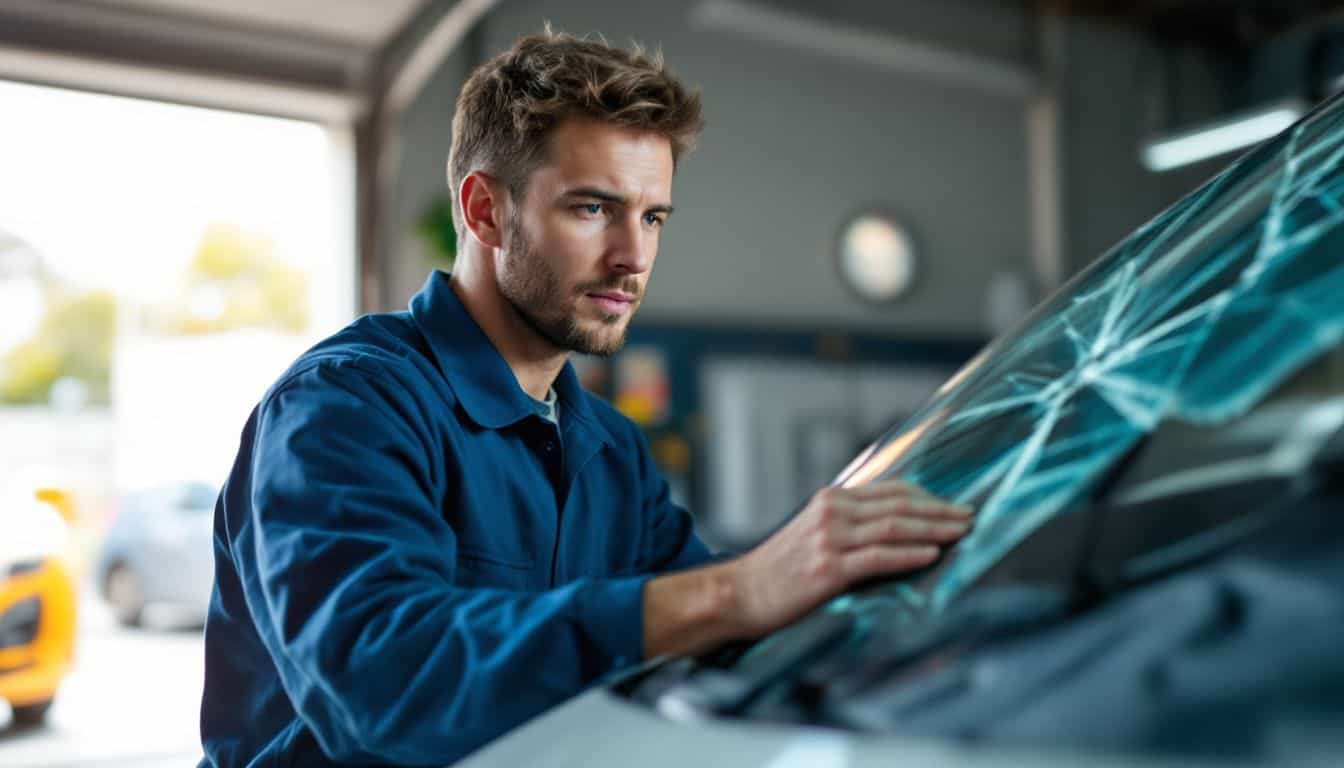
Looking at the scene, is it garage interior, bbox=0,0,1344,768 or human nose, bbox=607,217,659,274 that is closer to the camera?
human nose, bbox=607,217,659,274

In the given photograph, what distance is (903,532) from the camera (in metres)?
0.61

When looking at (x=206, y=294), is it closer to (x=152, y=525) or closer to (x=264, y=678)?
(x=152, y=525)

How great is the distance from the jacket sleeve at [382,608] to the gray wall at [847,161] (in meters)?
3.60

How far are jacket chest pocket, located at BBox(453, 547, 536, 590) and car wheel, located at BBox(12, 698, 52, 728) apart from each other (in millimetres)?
3719

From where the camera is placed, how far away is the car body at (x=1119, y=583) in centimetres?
45

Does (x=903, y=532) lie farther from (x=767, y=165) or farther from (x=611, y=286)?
(x=767, y=165)

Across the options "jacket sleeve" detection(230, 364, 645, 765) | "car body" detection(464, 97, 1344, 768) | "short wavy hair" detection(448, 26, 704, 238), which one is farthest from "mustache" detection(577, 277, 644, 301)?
"car body" detection(464, 97, 1344, 768)

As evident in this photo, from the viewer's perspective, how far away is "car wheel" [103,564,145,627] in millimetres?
5293

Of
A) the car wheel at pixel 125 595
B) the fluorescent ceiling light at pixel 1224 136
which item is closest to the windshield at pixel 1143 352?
the fluorescent ceiling light at pixel 1224 136

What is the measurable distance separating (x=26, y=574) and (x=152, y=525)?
1394 mm

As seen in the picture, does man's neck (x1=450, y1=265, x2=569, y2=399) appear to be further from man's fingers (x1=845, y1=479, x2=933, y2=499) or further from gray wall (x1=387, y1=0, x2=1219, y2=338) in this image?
gray wall (x1=387, y1=0, x2=1219, y2=338)

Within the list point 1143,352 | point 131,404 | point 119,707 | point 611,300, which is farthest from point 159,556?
point 1143,352

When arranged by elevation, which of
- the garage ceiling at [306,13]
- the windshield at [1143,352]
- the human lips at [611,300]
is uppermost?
the garage ceiling at [306,13]

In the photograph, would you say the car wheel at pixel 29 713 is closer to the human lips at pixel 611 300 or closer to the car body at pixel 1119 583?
the human lips at pixel 611 300
